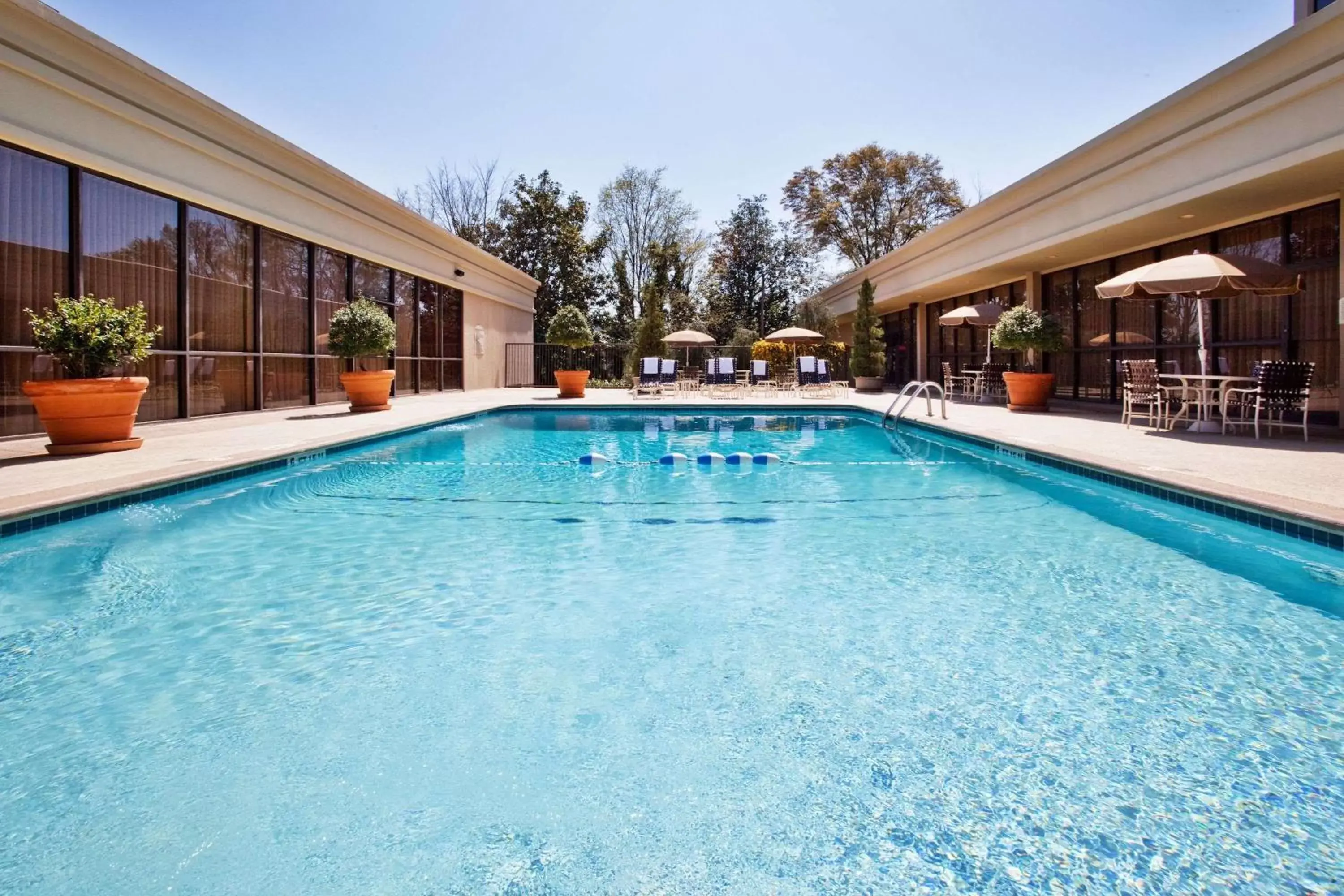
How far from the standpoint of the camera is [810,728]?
90.5 inches

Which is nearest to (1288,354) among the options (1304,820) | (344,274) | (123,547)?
(1304,820)

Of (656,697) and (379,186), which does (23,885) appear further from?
(379,186)

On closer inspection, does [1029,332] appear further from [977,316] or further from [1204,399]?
[1204,399]

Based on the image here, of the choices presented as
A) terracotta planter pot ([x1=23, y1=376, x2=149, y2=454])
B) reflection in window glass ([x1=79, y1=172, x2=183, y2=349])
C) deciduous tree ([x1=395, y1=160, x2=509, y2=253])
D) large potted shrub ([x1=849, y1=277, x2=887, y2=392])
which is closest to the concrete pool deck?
terracotta planter pot ([x1=23, y1=376, x2=149, y2=454])

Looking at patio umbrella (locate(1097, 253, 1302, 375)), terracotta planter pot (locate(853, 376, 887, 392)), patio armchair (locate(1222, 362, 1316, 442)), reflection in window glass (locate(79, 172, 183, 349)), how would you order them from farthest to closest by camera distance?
terracotta planter pot (locate(853, 376, 887, 392)), reflection in window glass (locate(79, 172, 183, 349)), patio umbrella (locate(1097, 253, 1302, 375)), patio armchair (locate(1222, 362, 1316, 442))

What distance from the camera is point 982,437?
8.30 m

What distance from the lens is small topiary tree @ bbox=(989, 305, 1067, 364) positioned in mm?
11133

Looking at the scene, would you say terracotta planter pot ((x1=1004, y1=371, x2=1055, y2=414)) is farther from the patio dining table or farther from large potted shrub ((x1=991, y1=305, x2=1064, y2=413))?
the patio dining table

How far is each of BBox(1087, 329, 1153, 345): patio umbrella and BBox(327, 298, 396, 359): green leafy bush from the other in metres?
11.0

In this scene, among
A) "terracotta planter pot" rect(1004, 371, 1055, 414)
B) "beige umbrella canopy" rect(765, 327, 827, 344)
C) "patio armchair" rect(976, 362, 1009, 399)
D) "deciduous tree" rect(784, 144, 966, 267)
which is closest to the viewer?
"terracotta planter pot" rect(1004, 371, 1055, 414)

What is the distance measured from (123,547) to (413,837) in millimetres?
3619

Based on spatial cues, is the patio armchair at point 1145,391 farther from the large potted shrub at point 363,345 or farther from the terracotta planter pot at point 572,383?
the terracotta planter pot at point 572,383

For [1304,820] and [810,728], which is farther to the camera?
[810,728]

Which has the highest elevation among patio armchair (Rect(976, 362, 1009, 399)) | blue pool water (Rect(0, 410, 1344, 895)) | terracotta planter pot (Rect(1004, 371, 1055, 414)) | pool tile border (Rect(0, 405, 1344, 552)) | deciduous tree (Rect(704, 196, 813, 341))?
deciduous tree (Rect(704, 196, 813, 341))
